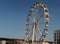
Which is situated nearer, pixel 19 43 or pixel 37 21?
pixel 37 21

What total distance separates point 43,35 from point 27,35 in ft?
22.8

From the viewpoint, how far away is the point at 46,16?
6334 cm

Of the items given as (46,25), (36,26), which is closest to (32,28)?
(36,26)

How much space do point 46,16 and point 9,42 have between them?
36.9 meters

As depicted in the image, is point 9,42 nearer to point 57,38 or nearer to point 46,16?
point 57,38

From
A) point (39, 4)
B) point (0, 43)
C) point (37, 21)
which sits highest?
point (39, 4)

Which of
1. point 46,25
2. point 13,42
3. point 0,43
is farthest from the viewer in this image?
point 13,42

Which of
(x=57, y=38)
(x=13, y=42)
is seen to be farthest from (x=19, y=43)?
(x=57, y=38)

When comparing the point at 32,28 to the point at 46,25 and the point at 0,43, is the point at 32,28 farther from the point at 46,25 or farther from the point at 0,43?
the point at 0,43

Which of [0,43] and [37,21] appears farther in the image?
[0,43]

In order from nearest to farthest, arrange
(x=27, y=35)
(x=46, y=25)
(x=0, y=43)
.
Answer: (x=46, y=25) → (x=27, y=35) → (x=0, y=43)

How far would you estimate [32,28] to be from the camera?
67000mm

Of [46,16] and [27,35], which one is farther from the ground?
[46,16]

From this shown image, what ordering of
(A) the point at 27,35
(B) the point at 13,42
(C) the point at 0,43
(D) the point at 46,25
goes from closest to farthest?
(D) the point at 46,25 < (A) the point at 27,35 < (C) the point at 0,43 < (B) the point at 13,42
